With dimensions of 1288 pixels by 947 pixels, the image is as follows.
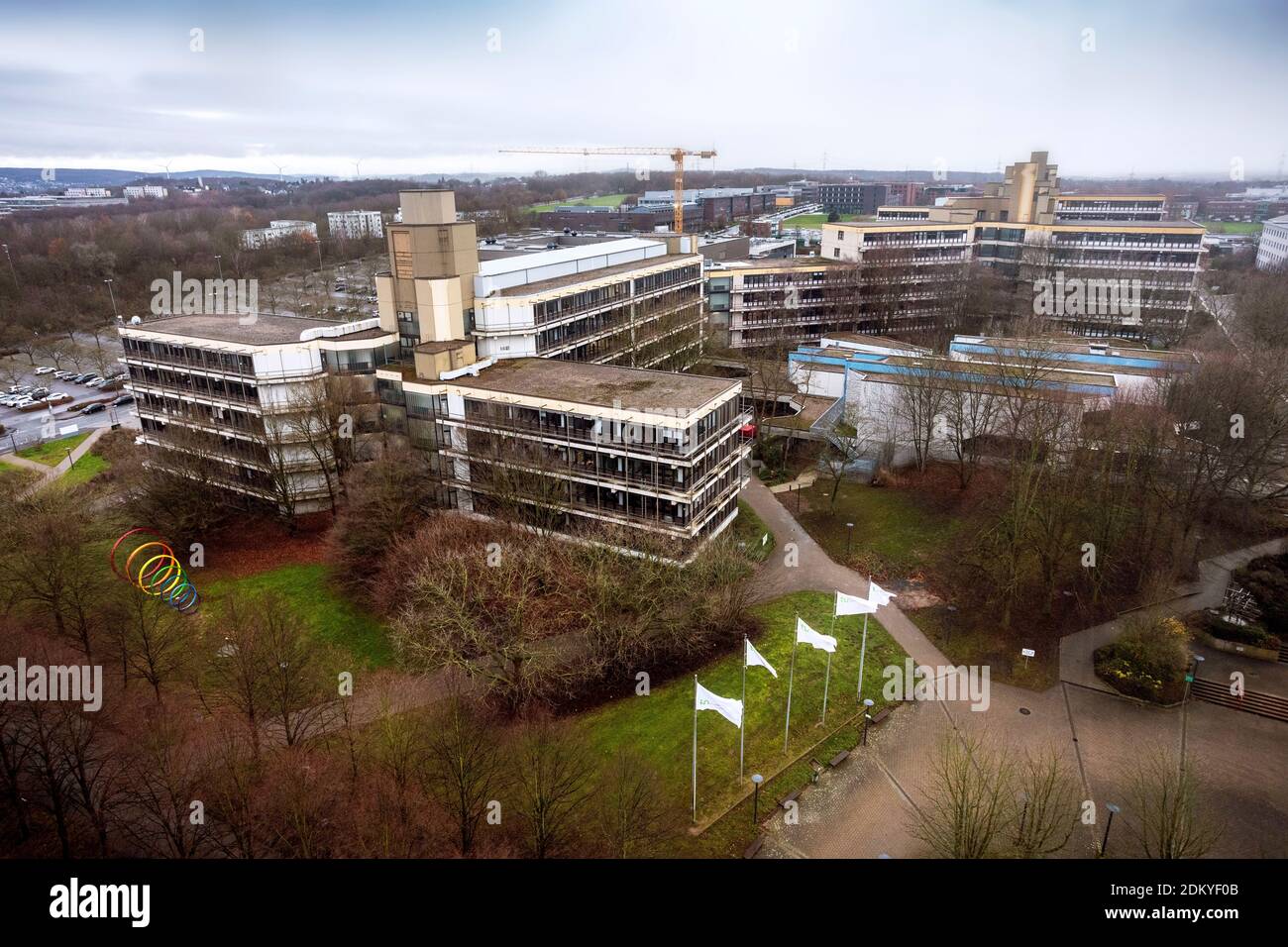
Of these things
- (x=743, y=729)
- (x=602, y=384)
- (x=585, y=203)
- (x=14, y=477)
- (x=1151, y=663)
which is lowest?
(x=743, y=729)

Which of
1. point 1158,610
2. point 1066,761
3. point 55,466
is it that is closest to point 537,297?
point 1158,610

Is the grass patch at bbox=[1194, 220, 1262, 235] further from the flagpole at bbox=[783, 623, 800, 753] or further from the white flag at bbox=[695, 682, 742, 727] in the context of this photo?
the white flag at bbox=[695, 682, 742, 727]

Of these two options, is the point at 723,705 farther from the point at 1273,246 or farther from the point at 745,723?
the point at 1273,246

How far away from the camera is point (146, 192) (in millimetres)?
150375

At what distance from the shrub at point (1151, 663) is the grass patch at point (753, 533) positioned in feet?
46.4

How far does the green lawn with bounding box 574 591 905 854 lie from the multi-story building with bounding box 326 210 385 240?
120 m

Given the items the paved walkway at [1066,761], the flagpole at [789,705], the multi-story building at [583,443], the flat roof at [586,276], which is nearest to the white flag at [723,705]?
the flagpole at [789,705]

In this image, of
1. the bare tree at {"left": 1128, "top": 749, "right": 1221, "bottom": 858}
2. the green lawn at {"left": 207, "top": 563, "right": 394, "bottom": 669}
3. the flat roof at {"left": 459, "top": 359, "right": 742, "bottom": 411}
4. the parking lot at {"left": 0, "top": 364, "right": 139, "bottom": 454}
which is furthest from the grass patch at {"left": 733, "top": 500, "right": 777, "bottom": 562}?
the parking lot at {"left": 0, "top": 364, "right": 139, "bottom": 454}

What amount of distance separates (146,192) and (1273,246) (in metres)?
192

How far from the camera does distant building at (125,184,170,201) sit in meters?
146

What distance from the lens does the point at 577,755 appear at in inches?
834

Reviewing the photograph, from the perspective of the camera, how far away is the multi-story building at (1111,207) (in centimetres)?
9025
